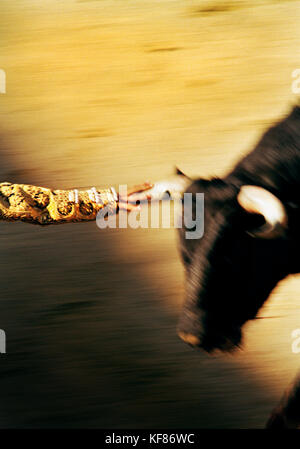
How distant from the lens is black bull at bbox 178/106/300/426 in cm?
125

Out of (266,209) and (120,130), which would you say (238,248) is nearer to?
(266,209)

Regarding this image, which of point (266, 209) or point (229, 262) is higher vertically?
point (266, 209)

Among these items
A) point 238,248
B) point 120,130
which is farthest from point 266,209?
point 120,130

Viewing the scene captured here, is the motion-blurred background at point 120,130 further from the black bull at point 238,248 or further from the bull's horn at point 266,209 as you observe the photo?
the bull's horn at point 266,209

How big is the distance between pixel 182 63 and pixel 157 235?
1.55 feet

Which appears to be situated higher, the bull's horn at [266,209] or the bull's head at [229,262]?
the bull's horn at [266,209]

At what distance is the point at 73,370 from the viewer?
1381 mm

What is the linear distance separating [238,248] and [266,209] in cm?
14

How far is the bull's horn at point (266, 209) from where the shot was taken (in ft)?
3.86

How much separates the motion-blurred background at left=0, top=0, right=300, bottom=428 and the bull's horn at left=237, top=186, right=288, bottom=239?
5.9 inches

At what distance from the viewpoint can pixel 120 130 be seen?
1.31 m

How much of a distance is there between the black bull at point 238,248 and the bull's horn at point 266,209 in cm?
2

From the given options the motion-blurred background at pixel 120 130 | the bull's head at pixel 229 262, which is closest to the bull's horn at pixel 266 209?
the bull's head at pixel 229 262
